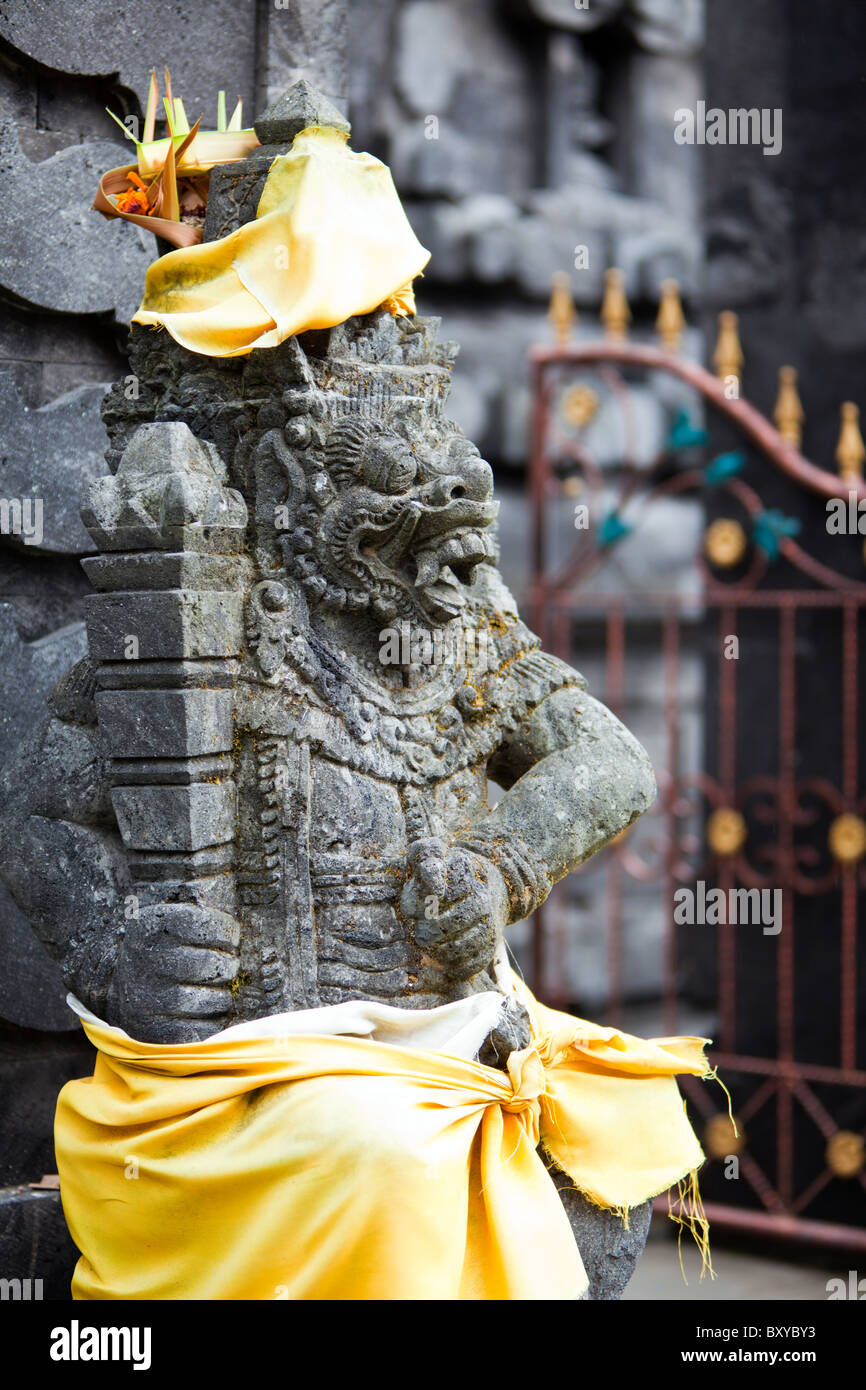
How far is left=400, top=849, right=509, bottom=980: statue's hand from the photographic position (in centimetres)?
295

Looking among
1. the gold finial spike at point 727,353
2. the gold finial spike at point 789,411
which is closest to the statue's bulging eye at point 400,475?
the gold finial spike at point 727,353

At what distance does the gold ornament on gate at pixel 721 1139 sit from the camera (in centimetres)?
573

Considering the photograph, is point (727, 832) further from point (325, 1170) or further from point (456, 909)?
point (325, 1170)

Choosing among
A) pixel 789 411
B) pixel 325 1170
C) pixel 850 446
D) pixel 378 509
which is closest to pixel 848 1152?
pixel 850 446

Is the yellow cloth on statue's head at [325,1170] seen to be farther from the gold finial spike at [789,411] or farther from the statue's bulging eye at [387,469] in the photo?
the gold finial spike at [789,411]

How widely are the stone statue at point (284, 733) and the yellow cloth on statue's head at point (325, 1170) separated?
0.11 meters

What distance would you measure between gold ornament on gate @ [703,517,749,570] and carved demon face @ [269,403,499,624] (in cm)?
297

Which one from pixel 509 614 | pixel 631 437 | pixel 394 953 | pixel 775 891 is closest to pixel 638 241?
pixel 631 437

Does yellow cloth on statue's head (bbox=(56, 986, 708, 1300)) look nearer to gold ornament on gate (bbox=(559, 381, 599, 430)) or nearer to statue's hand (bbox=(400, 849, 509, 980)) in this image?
statue's hand (bbox=(400, 849, 509, 980))

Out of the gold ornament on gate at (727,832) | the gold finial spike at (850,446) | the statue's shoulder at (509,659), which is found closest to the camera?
the statue's shoulder at (509,659)

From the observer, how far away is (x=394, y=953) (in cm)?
303
